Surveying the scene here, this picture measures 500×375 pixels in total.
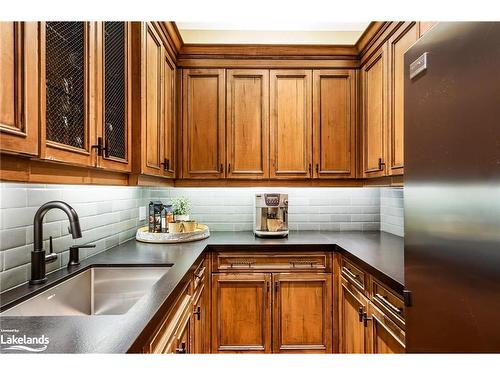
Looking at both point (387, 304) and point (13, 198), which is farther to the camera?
point (387, 304)

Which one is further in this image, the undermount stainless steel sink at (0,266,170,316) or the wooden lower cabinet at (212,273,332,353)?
the wooden lower cabinet at (212,273,332,353)

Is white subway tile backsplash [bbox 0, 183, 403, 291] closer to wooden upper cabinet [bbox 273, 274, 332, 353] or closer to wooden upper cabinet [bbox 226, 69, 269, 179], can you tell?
wooden upper cabinet [bbox 226, 69, 269, 179]

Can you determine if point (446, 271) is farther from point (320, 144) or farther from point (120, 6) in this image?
point (320, 144)

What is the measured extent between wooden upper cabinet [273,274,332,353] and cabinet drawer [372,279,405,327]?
2.01 ft

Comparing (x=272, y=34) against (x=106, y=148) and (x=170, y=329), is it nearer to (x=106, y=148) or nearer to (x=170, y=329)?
(x=106, y=148)

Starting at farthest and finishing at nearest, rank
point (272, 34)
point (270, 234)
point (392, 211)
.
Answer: point (272, 34), point (392, 211), point (270, 234)

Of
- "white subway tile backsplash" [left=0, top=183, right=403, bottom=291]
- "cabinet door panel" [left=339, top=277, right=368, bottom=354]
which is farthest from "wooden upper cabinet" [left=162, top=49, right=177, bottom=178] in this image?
"cabinet door panel" [left=339, top=277, right=368, bottom=354]

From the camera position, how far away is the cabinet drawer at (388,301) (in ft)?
4.26

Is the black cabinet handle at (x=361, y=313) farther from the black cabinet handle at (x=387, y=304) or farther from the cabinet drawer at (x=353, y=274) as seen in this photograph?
the black cabinet handle at (x=387, y=304)

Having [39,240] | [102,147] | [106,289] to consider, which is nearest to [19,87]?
[102,147]

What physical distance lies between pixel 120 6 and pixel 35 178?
1.99 ft

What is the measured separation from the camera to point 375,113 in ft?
7.25

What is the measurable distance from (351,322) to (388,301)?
63 centimetres

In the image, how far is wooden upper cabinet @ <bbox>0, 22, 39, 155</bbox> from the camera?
0.75 metres
